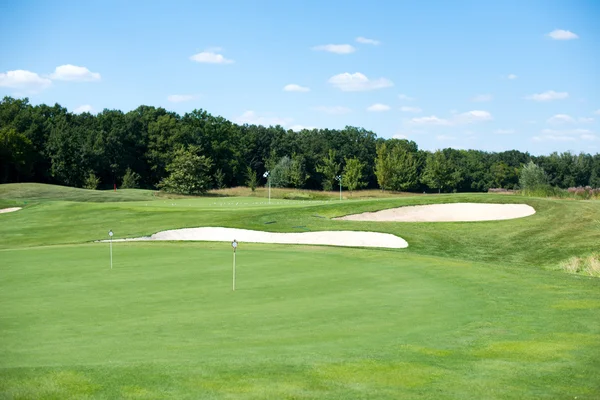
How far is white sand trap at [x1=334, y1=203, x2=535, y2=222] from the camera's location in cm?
3241

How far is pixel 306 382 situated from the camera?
22.0ft

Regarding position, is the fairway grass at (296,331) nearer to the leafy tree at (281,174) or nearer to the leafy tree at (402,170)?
the leafy tree at (281,174)

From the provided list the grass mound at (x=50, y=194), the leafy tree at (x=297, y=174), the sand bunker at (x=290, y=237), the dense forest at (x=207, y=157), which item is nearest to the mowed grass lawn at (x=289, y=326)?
the sand bunker at (x=290, y=237)

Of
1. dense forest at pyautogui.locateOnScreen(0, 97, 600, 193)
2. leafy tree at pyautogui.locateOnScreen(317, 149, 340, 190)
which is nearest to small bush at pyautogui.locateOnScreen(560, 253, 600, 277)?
dense forest at pyautogui.locateOnScreen(0, 97, 600, 193)

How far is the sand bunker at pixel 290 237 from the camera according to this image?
25.0 metres

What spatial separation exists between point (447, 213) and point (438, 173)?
6460 centimetres

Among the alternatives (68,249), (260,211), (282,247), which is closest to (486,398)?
(282,247)

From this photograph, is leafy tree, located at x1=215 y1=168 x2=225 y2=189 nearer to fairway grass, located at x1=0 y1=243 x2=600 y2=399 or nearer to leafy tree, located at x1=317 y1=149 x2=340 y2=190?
leafy tree, located at x1=317 y1=149 x2=340 y2=190

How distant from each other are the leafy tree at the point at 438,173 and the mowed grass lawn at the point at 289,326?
246 feet

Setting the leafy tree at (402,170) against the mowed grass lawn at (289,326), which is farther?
the leafy tree at (402,170)

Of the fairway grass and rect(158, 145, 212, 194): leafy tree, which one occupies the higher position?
rect(158, 145, 212, 194): leafy tree

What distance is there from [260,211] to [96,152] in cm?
5004

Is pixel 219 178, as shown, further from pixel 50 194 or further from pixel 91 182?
pixel 50 194

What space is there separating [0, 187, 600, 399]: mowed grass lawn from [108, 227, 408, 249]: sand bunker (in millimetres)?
3317
